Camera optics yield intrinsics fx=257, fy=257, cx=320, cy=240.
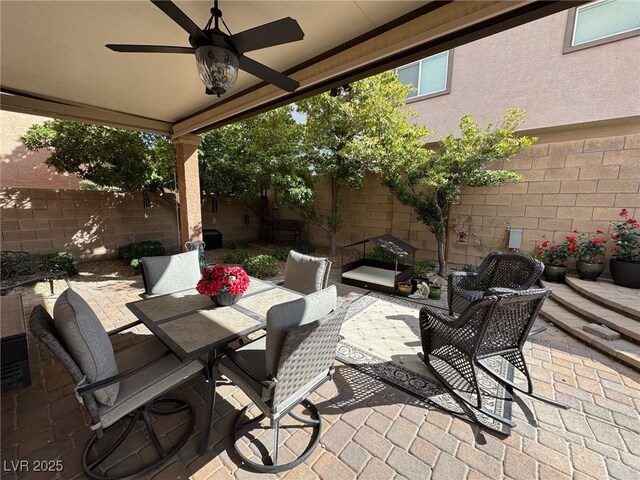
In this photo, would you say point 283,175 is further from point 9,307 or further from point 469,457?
point 469,457

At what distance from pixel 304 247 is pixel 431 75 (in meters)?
5.72

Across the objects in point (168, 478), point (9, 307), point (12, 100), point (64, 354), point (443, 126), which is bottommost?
point (168, 478)

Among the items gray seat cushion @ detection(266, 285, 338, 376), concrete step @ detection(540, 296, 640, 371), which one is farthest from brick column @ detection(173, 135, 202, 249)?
concrete step @ detection(540, 296, 640, 371)

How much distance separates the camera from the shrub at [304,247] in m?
7.76

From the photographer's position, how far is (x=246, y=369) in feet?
5.41

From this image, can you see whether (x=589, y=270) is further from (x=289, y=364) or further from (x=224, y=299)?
(x=224, y=299)

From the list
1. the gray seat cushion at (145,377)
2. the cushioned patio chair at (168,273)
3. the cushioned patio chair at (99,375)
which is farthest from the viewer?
the cushioned patio chair at (168,273)

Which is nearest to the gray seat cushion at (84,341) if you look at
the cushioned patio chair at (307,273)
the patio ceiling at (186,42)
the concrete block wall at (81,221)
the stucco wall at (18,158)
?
the cushioned patio chair at (307,273)

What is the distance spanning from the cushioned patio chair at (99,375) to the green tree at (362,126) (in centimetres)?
461

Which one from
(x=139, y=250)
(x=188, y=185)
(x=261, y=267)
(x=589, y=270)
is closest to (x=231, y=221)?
(x=139, y=250)

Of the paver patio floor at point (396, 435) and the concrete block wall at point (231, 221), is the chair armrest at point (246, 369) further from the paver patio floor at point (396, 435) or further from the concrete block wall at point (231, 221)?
the concrete block wall at point (231, 221)

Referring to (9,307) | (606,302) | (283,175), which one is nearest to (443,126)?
(283,175)

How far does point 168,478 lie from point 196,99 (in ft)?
13.9

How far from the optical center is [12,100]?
3.39 m
